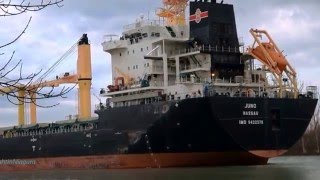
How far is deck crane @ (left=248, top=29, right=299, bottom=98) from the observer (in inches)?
1135

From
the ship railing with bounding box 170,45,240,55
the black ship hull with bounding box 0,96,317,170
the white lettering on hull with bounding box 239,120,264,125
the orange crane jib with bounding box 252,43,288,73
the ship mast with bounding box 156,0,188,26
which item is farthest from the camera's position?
the ship mast with bounding box 156,0,188,26

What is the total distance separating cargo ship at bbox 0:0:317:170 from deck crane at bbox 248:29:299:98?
0.05 metres

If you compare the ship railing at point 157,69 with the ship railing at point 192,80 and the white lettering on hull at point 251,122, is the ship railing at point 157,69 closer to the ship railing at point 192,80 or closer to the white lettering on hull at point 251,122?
the ship railing at point 192,80

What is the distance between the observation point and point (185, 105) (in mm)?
25844

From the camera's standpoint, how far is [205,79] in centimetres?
2895

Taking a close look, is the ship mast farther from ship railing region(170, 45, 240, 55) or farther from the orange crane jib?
the orange crane jib

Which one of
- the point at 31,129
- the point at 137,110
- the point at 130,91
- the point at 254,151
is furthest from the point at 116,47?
the point at 254,151

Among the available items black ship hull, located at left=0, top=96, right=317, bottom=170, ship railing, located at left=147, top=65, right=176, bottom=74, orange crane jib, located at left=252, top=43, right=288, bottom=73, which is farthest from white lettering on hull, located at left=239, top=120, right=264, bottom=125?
ship railing, located at left=147, top=65, right=176, bottom=74

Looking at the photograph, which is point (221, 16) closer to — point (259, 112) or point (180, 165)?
point (259, 112)

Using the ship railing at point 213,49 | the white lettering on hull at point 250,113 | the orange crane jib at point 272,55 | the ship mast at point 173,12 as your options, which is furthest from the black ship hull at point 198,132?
the ship mast at point 173,12

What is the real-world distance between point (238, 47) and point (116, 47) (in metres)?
7.25

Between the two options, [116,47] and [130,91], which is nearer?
[130,91]

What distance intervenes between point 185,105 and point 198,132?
1.37 metres

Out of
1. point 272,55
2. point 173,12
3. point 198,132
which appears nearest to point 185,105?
point 198,132
